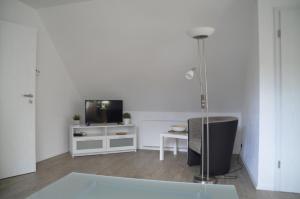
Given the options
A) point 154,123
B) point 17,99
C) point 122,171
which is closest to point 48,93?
point 17,99

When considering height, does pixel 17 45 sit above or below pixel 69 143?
above

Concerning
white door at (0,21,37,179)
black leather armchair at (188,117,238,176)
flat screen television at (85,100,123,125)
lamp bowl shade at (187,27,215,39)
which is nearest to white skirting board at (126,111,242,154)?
flat screen television at (85,100,123,125)

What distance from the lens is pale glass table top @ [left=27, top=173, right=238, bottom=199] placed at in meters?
1.33

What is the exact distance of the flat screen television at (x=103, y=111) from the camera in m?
4.71

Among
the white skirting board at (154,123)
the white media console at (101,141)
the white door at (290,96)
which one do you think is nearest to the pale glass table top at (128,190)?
the white door at (290,96)

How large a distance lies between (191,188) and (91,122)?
11.9 feet

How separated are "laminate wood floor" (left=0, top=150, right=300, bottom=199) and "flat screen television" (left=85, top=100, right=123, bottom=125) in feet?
2.31

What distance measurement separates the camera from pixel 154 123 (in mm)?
5031

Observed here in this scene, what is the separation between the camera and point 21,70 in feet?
11.1

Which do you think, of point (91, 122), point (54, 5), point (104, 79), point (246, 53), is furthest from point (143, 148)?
point (54, 5)

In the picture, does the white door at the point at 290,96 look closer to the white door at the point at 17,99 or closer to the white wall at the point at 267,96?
the white wall at the point at 267,96

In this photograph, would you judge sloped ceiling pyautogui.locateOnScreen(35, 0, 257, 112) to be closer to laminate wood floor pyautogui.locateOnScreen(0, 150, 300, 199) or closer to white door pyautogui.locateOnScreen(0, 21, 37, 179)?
white door pyautogui.locateOnScreen(0, 21, 37, 179)

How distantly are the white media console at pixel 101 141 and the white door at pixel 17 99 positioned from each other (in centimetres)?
102

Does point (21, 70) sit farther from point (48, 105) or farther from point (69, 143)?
point (69, 143)
